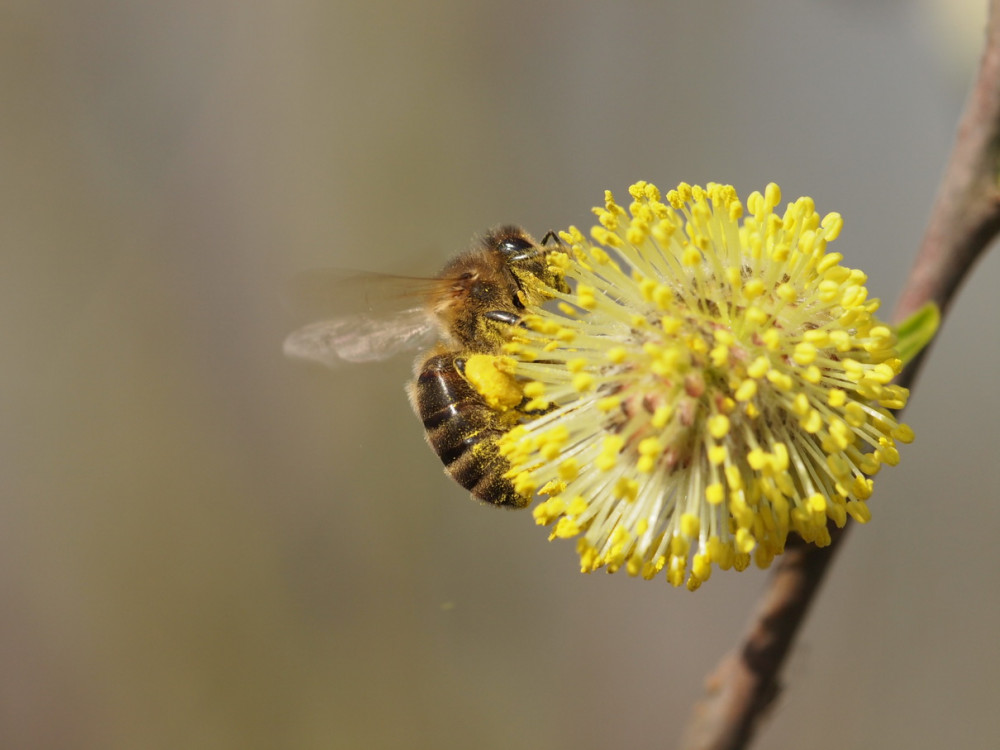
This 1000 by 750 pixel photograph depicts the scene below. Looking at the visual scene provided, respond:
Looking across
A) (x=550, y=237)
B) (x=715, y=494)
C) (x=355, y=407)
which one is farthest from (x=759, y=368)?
(x=355, y=407)

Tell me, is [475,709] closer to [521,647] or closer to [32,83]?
[521,647]

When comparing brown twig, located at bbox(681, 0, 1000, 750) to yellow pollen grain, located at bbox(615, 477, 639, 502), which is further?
brown twig, located at bbox(681, 0, 1000, 750)

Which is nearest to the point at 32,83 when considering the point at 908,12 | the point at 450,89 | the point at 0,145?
the point at 0,145

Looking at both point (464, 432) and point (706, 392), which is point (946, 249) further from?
point (464, 432)

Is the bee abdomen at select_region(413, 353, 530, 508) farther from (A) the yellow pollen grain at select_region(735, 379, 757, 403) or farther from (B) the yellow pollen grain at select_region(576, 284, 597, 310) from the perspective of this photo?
(A) the yellow pollen grain at select_region(735, 379, 757, 403)

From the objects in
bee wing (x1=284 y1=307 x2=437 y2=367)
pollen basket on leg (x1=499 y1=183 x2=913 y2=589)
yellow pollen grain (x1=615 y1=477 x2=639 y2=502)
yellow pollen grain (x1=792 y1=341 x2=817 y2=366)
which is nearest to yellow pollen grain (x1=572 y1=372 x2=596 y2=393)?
pollen basket on leg (x1=499 y1=183 x2=913 y2=589)

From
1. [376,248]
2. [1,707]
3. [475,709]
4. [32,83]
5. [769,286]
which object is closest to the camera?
[769,286]
